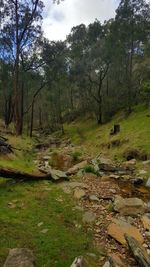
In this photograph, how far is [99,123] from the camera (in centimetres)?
3531

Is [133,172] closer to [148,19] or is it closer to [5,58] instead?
[148,19]

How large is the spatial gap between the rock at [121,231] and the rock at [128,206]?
696mm

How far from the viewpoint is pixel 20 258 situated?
5.16 meters

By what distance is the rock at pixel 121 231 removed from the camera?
6.50m

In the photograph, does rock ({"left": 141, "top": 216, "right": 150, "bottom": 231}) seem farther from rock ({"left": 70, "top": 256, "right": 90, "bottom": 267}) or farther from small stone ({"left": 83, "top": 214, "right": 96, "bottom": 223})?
rock ({"left": 70, "top": 256, "right": 90, "bottom": 267})

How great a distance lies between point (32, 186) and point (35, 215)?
7.24 ft

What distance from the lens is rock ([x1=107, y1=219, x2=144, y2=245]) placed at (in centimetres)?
650

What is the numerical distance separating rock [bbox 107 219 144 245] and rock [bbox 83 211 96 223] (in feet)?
1.51

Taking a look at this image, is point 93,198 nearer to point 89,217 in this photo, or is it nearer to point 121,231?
point 89,217

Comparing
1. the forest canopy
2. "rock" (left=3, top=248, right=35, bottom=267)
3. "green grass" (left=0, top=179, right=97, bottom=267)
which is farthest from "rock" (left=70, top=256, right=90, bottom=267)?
the forest canopy

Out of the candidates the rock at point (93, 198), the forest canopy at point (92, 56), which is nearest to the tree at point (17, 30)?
the forest canopy at point (92, 56)

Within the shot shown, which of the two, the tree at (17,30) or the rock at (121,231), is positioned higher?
the tree at (17,30)

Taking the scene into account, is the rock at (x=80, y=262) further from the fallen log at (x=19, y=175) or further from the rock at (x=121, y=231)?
the fallen log at (x=19, y=175)

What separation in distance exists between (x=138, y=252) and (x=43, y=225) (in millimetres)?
2012
